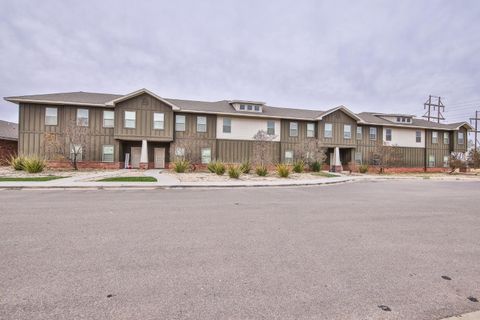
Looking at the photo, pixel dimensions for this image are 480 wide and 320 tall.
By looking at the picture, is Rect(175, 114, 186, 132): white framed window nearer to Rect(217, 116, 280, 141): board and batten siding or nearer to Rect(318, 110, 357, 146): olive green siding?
Rect(217, 116, 280, 141): board and batten siding

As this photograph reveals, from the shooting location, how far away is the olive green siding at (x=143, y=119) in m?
23.8

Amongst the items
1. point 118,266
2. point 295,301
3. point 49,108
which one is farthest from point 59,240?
point 49,108

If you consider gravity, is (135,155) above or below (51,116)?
below

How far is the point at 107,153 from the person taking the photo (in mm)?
24312

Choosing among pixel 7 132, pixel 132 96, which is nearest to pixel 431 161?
pixel 132 96

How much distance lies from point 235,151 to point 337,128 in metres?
12.3

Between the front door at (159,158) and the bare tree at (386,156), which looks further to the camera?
the bare tree at (386,156)

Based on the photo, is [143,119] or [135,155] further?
[135,155]

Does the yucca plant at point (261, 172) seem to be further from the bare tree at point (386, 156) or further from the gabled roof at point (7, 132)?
the gabled roof at point (7, 132)

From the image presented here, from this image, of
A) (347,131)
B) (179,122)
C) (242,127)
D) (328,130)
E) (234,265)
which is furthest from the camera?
(347,131)

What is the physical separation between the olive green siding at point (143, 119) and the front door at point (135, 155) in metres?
2.33

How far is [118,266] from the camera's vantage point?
12.0ft

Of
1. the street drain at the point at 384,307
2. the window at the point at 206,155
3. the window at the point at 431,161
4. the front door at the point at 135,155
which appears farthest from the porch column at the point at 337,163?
the street drain at the point at 384,307

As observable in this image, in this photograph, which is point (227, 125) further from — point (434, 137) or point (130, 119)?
point (434, 137)
